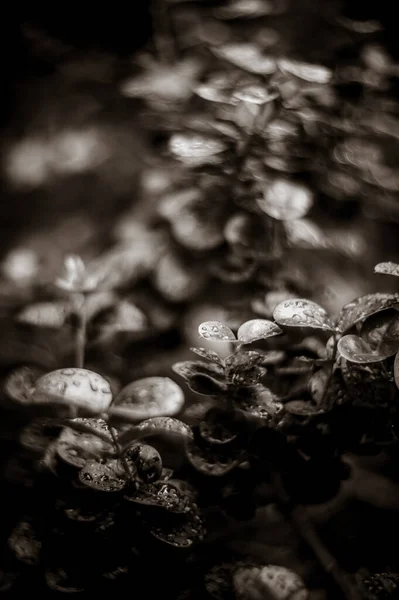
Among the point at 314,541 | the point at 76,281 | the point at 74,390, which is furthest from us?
the point at 76,281

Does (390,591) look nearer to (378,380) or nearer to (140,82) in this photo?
(378,380)

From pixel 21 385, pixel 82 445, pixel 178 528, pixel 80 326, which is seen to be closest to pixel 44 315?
pixel 80 326

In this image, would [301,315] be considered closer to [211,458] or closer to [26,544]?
A: [211,458]

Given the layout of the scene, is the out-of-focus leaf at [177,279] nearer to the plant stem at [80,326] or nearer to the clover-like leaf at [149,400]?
the plant stem at [80,326]

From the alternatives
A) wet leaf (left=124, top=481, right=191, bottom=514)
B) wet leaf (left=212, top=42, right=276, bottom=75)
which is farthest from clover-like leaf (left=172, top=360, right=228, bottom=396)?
wet leaf (left=212, top=42, right=276, bottom=75)

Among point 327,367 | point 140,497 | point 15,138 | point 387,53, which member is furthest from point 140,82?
point 140,497

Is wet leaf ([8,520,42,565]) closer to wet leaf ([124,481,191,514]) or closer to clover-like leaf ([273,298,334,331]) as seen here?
wet leaf ([124,481,191,514])
